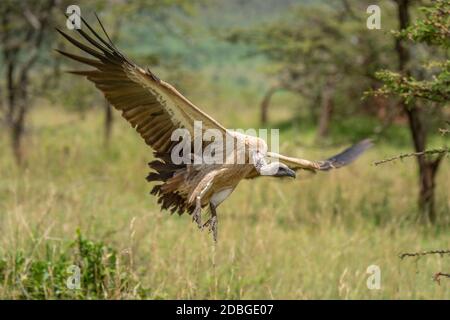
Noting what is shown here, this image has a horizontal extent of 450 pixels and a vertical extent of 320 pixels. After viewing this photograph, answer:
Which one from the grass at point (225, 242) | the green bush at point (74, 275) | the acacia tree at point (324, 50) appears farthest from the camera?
the acacia tree at point (324, 50)

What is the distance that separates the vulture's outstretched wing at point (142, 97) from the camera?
10.9ft

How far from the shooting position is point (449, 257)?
5.66 meters

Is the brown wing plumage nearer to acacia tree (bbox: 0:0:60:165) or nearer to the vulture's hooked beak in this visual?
the vulture's hooked beak

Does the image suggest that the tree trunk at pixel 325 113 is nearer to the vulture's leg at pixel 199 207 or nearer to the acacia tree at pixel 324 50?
the acacia tree at pixel 324 50

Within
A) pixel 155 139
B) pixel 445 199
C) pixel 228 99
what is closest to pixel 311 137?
pixel 228 99

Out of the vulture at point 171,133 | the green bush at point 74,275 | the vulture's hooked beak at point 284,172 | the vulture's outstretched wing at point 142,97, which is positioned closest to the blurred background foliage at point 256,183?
the green bush at point 74,275

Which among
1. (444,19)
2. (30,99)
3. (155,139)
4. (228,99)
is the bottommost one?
(155,139)

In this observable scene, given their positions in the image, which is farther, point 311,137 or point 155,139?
point 311,137

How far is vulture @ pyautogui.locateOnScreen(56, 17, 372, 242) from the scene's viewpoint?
335 centimetres

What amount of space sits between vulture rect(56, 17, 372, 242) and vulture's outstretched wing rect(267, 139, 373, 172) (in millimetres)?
338

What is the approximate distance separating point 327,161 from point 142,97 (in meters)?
1.64

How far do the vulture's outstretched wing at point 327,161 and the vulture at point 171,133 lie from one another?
338mm
